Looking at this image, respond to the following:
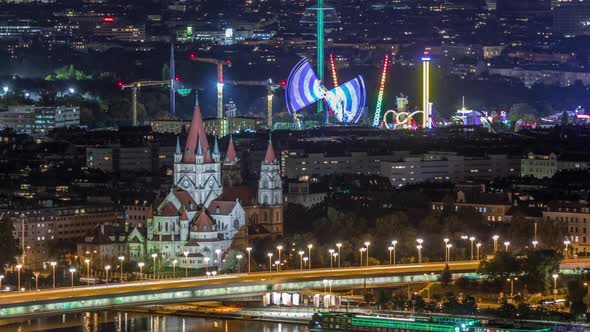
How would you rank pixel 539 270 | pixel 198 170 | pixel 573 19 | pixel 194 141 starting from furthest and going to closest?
pixel 573 19, pixel 194 141, pixel 198 170, pixel 539 270

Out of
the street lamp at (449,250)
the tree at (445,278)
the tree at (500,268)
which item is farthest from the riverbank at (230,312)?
the street lamp at (449,250)

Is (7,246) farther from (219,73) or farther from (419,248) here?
(219,73)

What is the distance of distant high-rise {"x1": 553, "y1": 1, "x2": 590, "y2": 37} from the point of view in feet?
423

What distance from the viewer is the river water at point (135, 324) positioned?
4872 cm

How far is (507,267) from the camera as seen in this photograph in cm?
5175

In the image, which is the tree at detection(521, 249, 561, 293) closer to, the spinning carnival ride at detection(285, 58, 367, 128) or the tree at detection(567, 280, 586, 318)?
the tree at detection(567, 280, 586, 318)

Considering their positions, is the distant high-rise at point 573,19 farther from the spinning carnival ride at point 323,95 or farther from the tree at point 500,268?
the tree at point 500,268

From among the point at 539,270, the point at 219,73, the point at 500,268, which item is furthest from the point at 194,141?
the point at 219,73

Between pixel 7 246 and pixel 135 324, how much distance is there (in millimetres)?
7808

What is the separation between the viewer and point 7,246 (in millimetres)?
56844

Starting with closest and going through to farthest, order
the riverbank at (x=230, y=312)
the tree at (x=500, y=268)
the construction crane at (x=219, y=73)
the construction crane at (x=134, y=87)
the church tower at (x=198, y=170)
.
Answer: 1. the riverbank at (x=230, y=312)
2. the tree at (x=500, y=268)
3. the church tower at (x=198, y=170)
4. the construction crane at (x=134, y=87)
5. the construction crane at (x=219, y=73)

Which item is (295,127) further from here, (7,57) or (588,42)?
(588,42)

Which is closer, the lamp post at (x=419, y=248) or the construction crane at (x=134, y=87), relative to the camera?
the lamp post at (x=419, y=248)

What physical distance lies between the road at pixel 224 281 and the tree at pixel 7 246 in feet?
22.9
